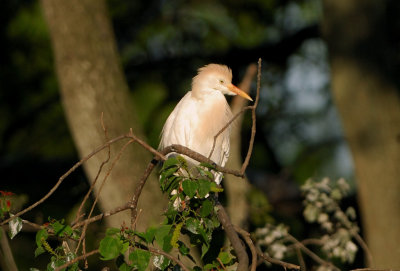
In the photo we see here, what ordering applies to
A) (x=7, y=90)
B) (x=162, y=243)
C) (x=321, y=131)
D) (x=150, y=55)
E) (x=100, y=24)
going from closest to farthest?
(x=162, y=243), (x=100, y=24), (x=7, y=90), (x=150, y=55), (x=321, y=131)

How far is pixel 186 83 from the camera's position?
7031 mm

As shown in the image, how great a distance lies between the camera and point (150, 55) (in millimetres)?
7191

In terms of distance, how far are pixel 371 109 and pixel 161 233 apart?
2976 millimetres

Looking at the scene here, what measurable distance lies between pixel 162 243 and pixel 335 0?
3.30 m

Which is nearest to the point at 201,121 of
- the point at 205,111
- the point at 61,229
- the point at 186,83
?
the point at 205,111

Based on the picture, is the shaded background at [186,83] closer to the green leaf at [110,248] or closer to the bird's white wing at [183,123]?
the bird's white wing at [183,123]

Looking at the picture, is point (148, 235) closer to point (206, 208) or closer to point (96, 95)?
point (206, 208)

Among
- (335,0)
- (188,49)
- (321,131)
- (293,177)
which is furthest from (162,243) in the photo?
(321,131)

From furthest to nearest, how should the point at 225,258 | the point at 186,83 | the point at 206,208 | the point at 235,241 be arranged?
the point at 186,83, the point at 225,258, the point at 206,208, the point at 235,241

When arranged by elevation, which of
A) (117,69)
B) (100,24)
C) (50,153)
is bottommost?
(50,153)

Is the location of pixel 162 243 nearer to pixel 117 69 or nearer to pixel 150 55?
pixel 117 69

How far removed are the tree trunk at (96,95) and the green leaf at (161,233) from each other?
7.09 feet

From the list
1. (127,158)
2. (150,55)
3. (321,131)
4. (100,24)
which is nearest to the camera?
(127,158)

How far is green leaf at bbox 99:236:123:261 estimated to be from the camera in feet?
6.02
